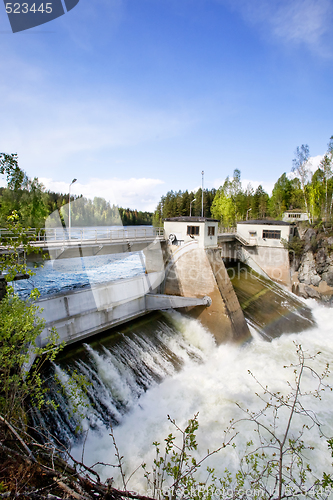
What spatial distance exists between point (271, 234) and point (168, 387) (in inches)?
818

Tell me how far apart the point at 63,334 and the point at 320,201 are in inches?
1441

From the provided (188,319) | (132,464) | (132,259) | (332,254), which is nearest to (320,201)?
(332,254)

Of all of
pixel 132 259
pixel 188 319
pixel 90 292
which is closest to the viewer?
pixel 90 292

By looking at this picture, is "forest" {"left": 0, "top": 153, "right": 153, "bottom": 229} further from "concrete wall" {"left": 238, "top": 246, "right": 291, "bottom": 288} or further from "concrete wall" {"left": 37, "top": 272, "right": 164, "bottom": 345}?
"concrete wall" {"left": 238, "top": 246, "right": 291, "bottom": 288}

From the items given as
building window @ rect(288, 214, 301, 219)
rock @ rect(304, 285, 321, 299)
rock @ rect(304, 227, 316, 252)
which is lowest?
rock @ rect(304, 285, 321, 299)

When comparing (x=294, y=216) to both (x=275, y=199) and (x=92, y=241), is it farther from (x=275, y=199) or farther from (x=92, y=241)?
(x=92, y=241)

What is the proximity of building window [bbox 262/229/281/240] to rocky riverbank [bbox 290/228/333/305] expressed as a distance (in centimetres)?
169

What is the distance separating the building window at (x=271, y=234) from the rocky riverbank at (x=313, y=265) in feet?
5.54

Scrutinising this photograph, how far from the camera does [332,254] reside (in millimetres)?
26328

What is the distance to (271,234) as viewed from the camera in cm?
2734

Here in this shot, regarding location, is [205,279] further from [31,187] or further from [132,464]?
[31,187]

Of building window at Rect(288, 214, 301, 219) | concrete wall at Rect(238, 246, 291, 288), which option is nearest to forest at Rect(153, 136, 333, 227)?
building window at Rect(288, 214, 301, 219)

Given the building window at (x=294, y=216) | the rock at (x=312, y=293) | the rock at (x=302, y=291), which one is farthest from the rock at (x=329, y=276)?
the building window at (x=294, y=216)

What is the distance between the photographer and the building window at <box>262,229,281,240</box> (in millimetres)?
27062
